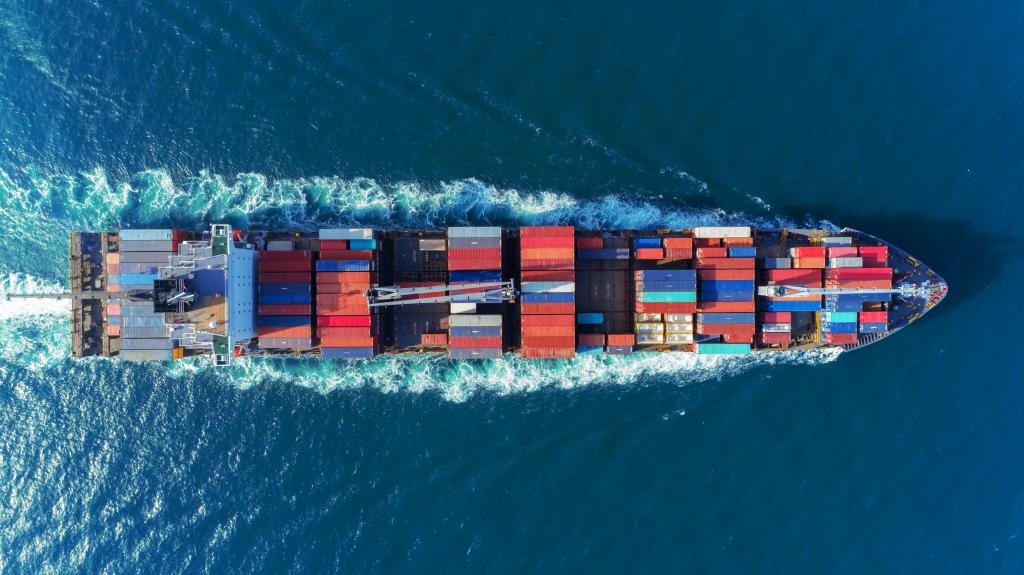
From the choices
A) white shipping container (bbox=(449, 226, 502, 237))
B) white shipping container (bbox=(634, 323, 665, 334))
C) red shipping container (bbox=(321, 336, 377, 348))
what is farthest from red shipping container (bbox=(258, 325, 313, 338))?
white shipping container (bbox=(634, 323, 665, 334))

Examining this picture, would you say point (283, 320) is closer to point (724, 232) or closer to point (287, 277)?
point (287, 277)

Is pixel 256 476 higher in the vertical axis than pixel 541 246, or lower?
lower

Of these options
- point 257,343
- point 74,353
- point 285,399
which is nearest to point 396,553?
point 285,399

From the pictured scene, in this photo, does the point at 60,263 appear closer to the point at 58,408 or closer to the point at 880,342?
the point at 58,408

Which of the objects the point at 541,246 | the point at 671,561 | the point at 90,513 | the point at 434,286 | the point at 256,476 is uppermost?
the point at 541,246

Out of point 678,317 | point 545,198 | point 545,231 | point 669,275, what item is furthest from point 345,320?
point 678,317

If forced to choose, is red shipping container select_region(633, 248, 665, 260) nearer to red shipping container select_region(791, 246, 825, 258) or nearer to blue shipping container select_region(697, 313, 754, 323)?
blue shipping container select_region(697, 313, 754, 323)

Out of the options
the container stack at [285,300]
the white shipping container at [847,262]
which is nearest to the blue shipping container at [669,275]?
the white shipping container at [847,262]

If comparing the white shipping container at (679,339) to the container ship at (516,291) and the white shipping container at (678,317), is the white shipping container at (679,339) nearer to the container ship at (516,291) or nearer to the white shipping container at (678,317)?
the container ship at (516,291)
